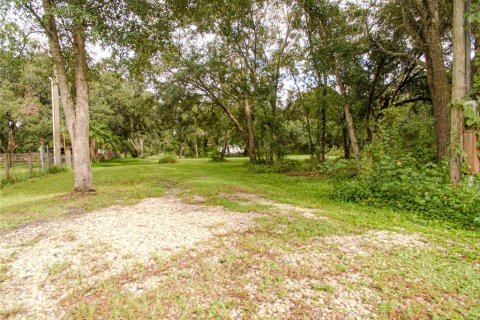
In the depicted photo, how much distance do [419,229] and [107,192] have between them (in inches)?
304

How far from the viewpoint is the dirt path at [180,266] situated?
6.89 ft

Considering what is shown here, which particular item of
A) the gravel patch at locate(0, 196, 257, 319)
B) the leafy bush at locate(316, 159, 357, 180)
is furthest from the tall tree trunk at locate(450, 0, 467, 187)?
the gravel patch at locate(0, 196, 257, 319)

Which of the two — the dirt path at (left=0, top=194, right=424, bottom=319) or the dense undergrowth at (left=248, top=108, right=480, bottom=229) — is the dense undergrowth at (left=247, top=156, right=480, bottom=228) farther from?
the dirt path at (left=0, top=194, right=424, bottom=319)

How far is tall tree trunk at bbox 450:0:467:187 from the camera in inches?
177

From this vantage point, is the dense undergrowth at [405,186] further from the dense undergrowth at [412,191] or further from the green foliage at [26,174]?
the green foliage at [26,174]

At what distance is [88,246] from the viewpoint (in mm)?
3336

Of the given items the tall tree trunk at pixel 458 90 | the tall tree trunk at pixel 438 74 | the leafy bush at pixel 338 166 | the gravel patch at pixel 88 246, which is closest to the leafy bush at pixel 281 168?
the leafy bush at pixel 338 166

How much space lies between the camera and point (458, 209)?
412 cm

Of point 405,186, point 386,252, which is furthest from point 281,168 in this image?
point 386,252

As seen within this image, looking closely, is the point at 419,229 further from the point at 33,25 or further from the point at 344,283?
the point at 33,25

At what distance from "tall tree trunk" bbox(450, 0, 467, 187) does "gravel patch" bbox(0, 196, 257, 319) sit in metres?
3.92

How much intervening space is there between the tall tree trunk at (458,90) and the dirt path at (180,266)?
83.3 inches

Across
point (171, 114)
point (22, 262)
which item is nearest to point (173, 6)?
point (22, 262)

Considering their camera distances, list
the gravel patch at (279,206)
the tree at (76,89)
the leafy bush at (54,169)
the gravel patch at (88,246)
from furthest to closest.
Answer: the leafy bush at (54,169) < the tree at (76,89) < the gravel patch at (279,206) < the gravel patch at (88,246)
